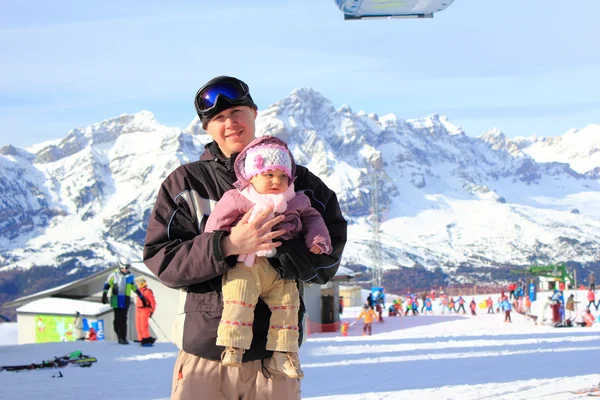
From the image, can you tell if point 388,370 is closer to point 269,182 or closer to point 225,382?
point 225,382

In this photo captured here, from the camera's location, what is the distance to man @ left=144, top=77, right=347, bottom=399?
2.95 m

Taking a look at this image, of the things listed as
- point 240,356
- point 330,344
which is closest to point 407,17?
point 240,356

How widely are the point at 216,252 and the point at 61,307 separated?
28.5 m

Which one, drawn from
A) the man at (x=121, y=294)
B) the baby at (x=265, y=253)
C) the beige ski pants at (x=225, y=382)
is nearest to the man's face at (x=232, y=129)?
the baby at (x=265, y=253)

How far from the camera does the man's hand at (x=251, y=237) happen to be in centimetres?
292

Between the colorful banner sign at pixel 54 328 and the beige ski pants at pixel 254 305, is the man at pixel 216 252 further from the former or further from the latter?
the colorful banner sign at pixel 54 328

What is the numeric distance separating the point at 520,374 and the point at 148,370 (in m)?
4.51

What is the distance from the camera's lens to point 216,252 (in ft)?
9.54

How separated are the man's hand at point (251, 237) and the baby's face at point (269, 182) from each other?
113 mm

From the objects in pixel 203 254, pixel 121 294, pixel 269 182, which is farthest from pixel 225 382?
pixel 121 294

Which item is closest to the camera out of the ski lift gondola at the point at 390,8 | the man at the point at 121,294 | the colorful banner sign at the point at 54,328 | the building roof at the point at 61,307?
the ski lift gondola at the point at 390,8

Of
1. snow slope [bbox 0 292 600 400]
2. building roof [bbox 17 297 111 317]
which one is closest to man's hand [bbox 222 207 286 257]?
snow slope [bbox 0 292 600 400]

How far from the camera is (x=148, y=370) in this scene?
34.0 ft

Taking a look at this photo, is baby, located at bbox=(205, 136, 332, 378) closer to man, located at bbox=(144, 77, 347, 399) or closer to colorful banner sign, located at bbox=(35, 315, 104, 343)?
man, located at bbox=(144, 77, 347, 399)
